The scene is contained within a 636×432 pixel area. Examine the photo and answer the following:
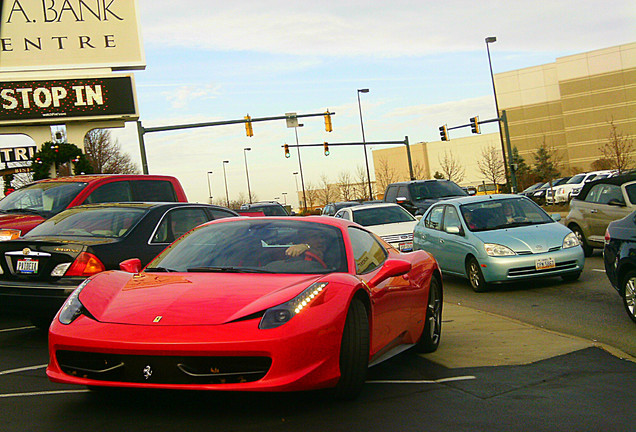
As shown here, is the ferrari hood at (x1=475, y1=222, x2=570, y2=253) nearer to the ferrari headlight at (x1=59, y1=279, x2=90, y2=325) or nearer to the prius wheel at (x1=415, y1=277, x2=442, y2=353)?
the prius wheel at (x1=415, y1=277, x2=442, y2=353)

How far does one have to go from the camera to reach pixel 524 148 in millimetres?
100625

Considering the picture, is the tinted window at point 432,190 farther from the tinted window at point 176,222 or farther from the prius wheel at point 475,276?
the tinted window at point 176,222

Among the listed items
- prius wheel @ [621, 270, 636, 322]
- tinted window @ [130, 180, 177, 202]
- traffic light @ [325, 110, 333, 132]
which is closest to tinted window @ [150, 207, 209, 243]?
tinted window @ [130, 180, 177, 202]

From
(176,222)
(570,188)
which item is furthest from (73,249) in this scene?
(570,188)

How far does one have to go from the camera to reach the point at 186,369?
4441 mm

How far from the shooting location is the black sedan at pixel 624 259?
27.0 ft

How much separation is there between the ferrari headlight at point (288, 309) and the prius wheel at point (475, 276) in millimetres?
7824

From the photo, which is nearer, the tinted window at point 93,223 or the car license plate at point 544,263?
the tinted window at point 93,223

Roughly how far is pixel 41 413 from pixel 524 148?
101 metres

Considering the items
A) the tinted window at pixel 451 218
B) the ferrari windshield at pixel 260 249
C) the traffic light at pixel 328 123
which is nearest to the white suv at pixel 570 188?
the traffic light at pixel 328 123

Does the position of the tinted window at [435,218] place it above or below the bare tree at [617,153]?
below

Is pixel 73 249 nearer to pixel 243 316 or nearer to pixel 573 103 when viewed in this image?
pixel 243 316

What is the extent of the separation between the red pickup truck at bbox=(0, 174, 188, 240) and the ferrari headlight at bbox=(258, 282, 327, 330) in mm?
6633

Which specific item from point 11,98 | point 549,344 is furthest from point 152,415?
point 11,98
